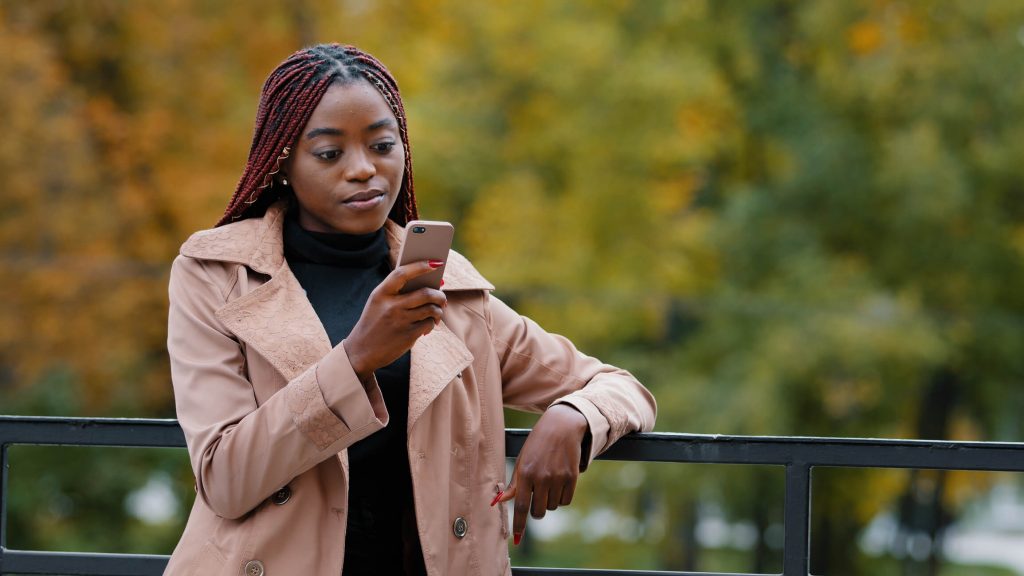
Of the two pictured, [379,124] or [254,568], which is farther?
[379,124]

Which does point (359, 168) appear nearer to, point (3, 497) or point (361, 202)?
point (361, 202)

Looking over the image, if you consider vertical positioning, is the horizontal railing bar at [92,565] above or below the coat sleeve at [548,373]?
below

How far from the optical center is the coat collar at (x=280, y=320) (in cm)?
224

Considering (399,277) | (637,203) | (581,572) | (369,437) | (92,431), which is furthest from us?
(637,203)

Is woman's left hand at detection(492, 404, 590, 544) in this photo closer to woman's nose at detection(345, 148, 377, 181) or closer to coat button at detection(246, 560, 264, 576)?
coat button at detection(246, 560, 264, 576)

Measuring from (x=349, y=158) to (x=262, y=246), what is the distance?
0.22 meters

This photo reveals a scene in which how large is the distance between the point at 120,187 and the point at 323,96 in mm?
14235

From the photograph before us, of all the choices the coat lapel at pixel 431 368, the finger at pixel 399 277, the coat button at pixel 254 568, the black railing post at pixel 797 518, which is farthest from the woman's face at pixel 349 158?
the black railing post at pixel 797 518

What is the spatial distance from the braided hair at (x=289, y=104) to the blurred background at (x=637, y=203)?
11.4m

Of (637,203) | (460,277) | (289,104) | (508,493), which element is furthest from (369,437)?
(637,203)

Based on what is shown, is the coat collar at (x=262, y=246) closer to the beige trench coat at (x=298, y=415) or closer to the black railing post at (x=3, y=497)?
the beige trench coat at (x=298, y=415)

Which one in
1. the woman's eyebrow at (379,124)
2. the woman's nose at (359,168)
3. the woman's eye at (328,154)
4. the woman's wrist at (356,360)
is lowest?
the woman's wrist at (356,360)

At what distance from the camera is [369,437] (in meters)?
2.32

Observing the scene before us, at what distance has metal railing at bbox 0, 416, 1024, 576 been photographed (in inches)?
94.9
